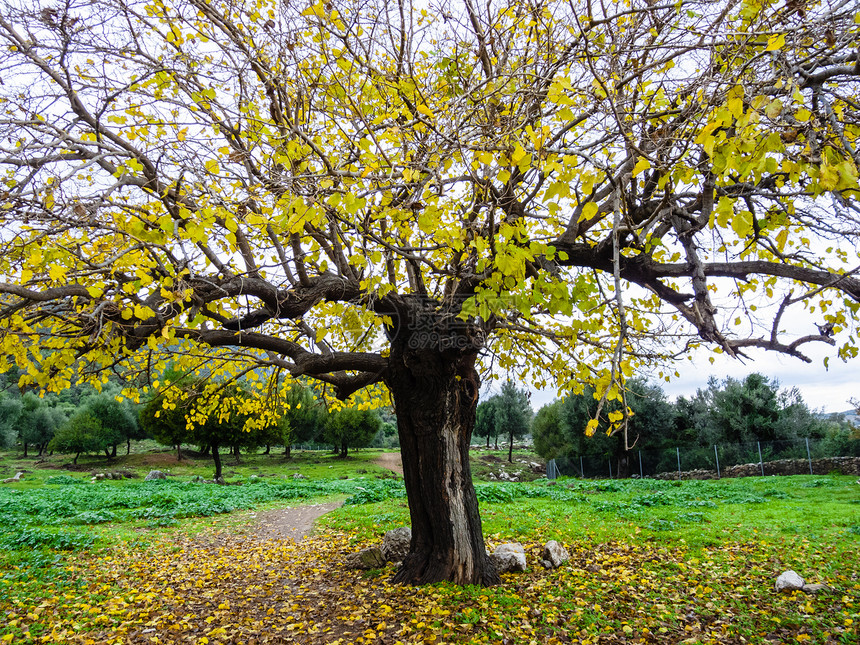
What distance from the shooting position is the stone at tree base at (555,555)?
6.25 m

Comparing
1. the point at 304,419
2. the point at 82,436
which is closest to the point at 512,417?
the point at 304,419

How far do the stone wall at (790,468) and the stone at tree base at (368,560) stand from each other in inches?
728

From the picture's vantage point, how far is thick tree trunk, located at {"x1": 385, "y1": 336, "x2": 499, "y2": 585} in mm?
5648

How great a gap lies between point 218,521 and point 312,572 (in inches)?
242

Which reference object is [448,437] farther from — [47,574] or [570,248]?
[47,574]

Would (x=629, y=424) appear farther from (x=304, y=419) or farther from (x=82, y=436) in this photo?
(x=82, y=436)

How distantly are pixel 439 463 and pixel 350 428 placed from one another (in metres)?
34.5

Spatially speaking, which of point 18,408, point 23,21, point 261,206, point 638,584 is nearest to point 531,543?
point 638,584

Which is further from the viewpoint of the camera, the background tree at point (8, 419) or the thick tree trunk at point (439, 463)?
the background tree at point (8, 419)

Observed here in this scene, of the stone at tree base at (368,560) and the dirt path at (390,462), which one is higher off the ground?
the stone at tree base at (368,560)

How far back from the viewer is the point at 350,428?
1531 inches

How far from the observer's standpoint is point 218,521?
11461mm

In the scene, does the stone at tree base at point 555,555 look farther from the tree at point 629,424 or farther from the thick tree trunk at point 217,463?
the thick tree trunk at point 217,463

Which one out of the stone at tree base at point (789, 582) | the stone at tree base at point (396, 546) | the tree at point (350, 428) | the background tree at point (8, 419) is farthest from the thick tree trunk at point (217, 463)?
the stone at tree base at point (789, 582)
